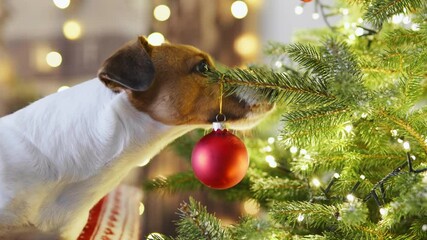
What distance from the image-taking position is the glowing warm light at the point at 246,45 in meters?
2.04

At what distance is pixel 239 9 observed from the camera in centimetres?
202

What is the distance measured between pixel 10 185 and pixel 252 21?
1319mm

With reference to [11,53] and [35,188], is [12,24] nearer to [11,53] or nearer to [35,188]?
[11,53]

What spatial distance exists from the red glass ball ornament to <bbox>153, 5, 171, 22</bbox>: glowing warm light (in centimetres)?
118

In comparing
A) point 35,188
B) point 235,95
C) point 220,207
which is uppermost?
point 235,95

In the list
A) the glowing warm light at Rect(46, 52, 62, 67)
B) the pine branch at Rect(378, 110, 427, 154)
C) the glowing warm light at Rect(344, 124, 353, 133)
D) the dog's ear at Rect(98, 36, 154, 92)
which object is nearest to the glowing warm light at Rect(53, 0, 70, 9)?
the glowing warm light at Rect(46, 52, 62, 67)

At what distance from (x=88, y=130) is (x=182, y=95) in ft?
0.59

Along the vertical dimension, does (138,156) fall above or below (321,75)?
below

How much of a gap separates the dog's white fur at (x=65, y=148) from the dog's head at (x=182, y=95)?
2 cm

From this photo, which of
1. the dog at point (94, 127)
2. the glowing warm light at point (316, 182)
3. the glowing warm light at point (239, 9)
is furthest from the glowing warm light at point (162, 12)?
the glowing warm light at point (316, 182)

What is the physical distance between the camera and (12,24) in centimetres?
195

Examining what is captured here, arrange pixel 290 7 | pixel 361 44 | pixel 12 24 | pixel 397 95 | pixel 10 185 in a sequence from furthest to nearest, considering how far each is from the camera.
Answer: pixel 290 7 < pixel 12 24 < pixel 361 44 < pixel 10 185 < pixel 397 95

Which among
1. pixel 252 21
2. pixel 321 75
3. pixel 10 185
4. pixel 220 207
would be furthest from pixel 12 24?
pixel 321 75

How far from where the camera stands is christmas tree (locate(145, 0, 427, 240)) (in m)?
0.75
